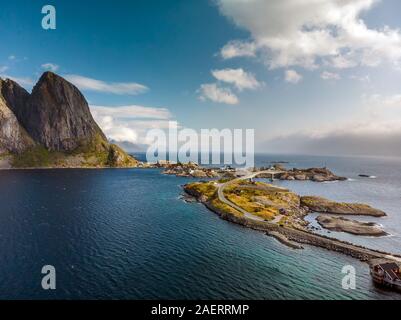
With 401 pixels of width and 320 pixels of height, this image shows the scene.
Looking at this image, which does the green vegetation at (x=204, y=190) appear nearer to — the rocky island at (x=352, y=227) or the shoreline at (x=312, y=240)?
the shoreline at (x=312, y=240)

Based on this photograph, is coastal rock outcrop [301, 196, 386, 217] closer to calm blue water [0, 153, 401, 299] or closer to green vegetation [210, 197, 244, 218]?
calm blue water [0, 153, 401, 299]

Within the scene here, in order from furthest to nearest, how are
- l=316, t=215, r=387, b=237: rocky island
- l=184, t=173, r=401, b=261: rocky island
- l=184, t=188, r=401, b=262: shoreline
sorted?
l=316, t=215, r=387, b=237: rocky island, l=184, t=173, r=401, b=261: rocky island, l=184, t=188, r=401, b=262: shoreline

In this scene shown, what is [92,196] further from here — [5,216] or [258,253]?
[258,253]

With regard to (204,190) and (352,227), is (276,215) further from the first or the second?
(204,190)

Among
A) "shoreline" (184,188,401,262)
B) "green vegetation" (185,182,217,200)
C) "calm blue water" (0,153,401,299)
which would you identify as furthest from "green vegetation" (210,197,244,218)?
"green vegetation" (185,182,217,200)

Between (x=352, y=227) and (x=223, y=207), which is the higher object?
(x=223, y=207)

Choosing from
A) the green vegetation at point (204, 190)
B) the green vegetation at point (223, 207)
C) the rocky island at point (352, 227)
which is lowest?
the rocky island at point (352, 227)

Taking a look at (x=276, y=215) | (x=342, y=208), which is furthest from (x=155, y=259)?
(x=342, y=208)

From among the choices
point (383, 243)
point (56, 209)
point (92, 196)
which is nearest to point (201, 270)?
point (383, 243)

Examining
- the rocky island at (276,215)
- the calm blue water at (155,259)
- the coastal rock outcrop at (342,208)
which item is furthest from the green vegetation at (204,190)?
the coastal rock outcrop at (342,208)

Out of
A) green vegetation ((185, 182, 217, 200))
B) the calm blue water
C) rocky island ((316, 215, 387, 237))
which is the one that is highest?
green vegetation ((185, 182, 217, 200))
